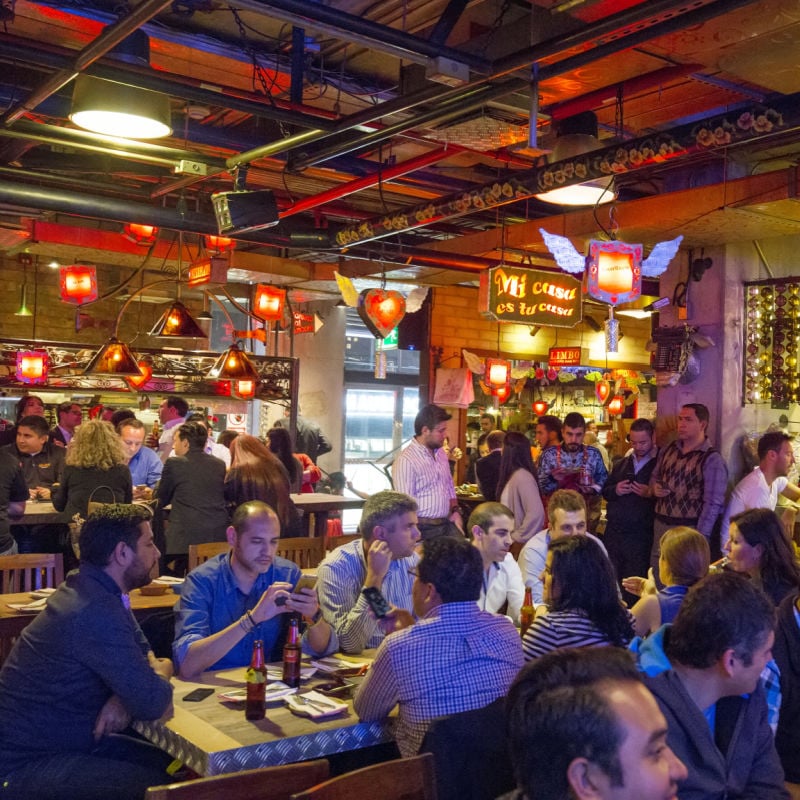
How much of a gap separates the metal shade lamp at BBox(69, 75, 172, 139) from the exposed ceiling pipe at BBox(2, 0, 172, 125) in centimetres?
11

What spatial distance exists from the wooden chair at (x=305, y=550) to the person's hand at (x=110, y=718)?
10.1 feet

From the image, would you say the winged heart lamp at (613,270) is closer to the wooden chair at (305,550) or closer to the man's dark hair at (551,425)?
the man's dark hair at (551,425)

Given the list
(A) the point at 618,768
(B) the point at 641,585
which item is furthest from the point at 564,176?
(A) the point at 618,768

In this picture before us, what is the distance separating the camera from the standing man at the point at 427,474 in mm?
7336

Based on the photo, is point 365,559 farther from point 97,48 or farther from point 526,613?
point 97,48

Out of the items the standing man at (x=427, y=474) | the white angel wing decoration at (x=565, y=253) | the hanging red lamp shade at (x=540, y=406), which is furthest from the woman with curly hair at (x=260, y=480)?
the hanging red lamp shade at (x=540, y=406)

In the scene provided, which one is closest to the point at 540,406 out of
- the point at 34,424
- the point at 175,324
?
the point at 175,324

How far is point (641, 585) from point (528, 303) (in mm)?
4174

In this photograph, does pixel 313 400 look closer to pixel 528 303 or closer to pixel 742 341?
pixel 528 303

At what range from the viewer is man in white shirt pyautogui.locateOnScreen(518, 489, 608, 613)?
5355 mm

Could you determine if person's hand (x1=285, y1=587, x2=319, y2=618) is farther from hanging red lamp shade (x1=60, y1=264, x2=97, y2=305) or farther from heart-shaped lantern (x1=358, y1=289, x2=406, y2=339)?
hanging red lamp shade (x1=60, y1=264, x2=97, y2=305)

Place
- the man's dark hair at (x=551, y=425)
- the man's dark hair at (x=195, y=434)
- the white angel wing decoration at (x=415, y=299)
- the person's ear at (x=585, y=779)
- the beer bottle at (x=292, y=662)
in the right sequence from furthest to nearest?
1. the white angel wing decoration at (x=415, y=299)
2. the man's dark hair at (x=551, y=425)
3. the man's dark hair at (x=195, y=434)
4. the beer bottle at (x=292, y=662)
5. the person's ear at (x=585, y=779)

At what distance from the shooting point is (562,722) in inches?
68.9

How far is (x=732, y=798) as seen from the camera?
2717mm
